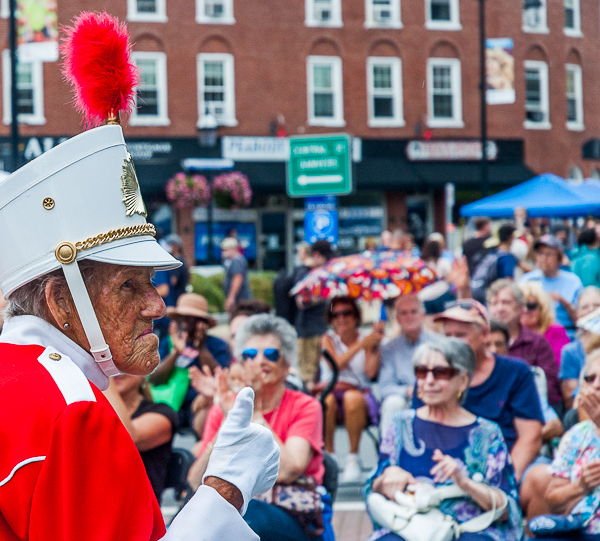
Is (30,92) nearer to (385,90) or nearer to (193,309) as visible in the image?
(385,90)

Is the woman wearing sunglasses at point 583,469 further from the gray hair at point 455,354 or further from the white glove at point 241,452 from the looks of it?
the white glove at point 241,452

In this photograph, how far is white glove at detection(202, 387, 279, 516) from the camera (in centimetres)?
173

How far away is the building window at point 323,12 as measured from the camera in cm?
2539


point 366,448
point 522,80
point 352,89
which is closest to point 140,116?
point 352,89

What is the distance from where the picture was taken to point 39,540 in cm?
144

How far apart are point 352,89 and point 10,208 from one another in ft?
81.4

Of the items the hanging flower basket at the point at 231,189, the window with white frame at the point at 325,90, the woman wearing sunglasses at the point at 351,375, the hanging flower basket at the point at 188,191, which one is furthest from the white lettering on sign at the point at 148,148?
the woman wearing sunglasses at the point at 351,375

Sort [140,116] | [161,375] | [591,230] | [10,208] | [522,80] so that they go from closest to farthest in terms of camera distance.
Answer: [10,208] < [161,375] < [591,230] < [140,116] < [522,80]

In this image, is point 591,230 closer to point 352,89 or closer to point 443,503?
point 443,503

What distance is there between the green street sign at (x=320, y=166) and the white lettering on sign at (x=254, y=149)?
15939 mm

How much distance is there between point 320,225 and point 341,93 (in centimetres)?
1701

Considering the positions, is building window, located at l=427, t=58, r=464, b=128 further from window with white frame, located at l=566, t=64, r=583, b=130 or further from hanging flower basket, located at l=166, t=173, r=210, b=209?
hanging flower basket, located at l=166, t=173, r=210, b=209

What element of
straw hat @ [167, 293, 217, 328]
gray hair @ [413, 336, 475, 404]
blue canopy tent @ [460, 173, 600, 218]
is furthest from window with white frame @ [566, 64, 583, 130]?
gray hair @ [413, 336, 475, 404]

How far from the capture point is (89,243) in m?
1.70
